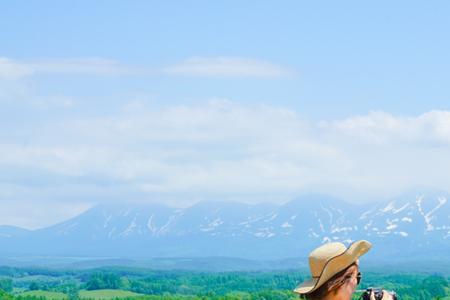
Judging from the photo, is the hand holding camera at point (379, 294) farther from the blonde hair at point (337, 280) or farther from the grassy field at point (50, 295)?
the grassy field at point (50, 295)

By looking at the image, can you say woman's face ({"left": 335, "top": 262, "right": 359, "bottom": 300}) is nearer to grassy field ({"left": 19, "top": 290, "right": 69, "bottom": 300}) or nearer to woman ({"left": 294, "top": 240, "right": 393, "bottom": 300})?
woman ({"left": 294, "top": 240, "right": 393, "bottom": 300})

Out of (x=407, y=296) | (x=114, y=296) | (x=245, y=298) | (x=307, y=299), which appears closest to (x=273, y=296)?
(x=245, y=298)

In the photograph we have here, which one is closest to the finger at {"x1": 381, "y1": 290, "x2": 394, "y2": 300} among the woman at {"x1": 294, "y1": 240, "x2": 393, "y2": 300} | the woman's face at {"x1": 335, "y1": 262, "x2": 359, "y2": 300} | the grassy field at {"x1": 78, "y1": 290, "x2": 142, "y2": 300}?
the woman at {"x1": 294, "y1": 240, "x2": 393, "y2": 300}

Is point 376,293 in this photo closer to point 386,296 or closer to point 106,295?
point 386,296

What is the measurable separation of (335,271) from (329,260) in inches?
3.1

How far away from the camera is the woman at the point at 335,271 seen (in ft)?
20.8

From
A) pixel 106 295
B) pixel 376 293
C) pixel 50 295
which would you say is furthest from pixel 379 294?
pixel 106 295

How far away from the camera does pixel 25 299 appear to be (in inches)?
6836

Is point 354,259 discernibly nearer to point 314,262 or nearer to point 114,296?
point 314,262

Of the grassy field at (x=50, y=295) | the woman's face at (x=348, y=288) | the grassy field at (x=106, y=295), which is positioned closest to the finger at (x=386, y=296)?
the woman's face at (x=348, y=288)

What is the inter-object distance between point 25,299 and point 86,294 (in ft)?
86.2

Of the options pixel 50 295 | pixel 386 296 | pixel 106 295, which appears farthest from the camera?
pixel 106 295

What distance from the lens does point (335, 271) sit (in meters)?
6.32

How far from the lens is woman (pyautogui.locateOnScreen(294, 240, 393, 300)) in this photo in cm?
633
